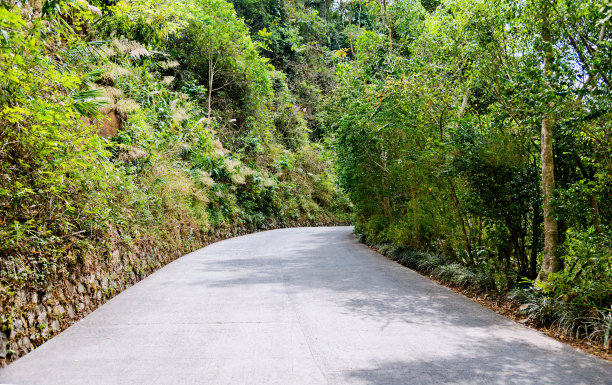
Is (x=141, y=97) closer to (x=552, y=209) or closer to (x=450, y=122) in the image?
(x=450, y=122)

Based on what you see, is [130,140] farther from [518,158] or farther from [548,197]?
[548,197]

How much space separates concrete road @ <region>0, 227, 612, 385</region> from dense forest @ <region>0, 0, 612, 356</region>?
806 mm

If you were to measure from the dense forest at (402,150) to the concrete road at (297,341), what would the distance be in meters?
0.81

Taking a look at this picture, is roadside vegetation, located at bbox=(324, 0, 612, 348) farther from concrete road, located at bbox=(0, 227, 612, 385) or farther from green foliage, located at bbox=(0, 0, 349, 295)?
green foliage, located at bbox=(0, 0, 349, 295)

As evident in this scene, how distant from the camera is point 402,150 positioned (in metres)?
10.0

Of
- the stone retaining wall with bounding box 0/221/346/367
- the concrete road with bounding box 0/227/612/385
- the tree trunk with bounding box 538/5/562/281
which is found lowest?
the concrete road with bounding box 0/227/612/385

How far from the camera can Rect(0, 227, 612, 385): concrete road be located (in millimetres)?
4219

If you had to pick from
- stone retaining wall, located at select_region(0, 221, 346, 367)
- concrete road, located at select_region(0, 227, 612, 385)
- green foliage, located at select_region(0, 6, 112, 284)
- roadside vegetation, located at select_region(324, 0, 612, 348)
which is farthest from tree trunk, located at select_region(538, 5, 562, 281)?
stone retaining wall, located at select_region(0, 221, 346, 367)

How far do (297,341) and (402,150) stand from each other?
616cm

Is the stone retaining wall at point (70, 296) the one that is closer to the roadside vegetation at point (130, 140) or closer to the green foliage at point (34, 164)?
the roadside vegetation at point (130, 140)

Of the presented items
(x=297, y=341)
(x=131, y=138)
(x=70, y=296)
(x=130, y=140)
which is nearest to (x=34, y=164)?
(x=70, y=296)

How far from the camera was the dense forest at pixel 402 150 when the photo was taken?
5.23m

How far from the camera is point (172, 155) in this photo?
14812 mm

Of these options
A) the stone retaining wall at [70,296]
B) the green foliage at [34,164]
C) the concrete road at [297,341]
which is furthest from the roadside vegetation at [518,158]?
the stone retaining wall at [70,296]
